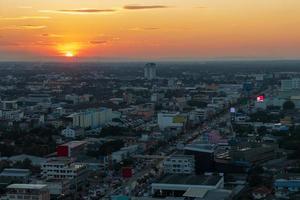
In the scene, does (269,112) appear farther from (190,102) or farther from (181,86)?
(181,86)

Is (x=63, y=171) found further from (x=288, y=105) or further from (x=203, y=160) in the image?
(x=288, y=105)

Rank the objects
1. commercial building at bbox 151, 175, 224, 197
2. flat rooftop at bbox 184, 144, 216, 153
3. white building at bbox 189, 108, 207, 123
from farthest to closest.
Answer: white building at bbox 189, 108, 207, 123
flat rooftop at bbox 184, 144, 216, 153
commercial building at bbox 151, 175, 224, 197

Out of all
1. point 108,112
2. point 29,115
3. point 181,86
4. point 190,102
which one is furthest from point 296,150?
point 181,86

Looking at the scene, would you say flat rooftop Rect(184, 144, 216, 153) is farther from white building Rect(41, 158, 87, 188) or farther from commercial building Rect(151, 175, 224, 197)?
white building Rect(41, 158, 87, 188)

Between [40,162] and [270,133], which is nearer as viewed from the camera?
[40,162]

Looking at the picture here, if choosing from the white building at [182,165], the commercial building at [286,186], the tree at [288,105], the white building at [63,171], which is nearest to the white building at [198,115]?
the tree at [288,105]

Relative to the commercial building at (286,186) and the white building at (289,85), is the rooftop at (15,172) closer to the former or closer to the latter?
the commercial building at (286,186)

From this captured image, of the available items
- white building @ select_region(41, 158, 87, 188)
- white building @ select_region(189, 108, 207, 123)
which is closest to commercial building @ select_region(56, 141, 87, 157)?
white building @ select_region(41, 158, 87, 188)
